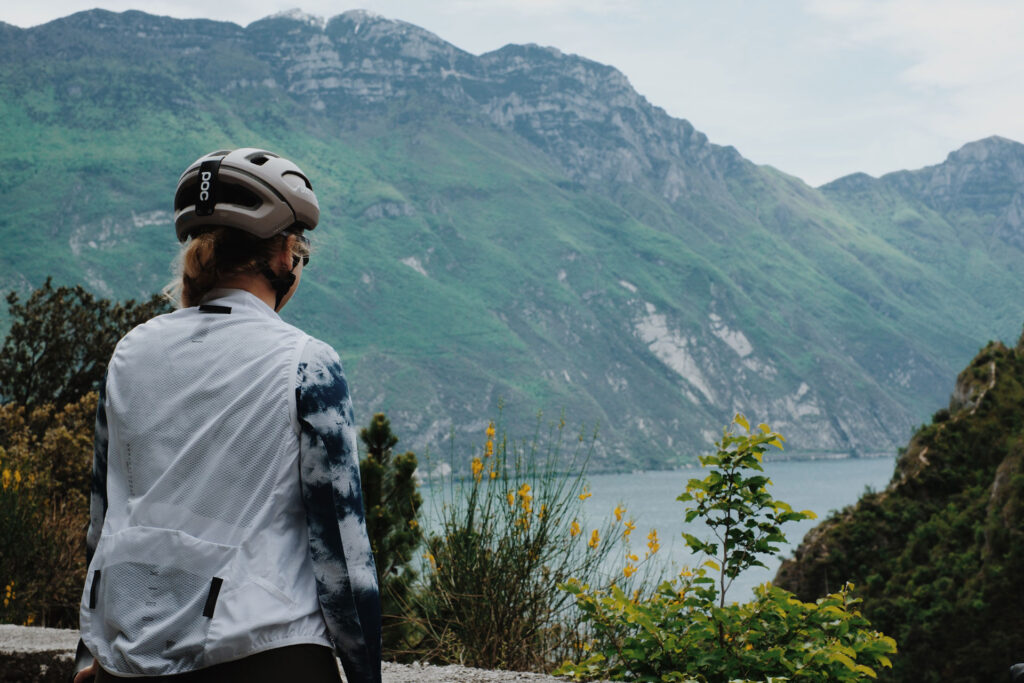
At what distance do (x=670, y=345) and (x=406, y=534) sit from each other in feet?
641

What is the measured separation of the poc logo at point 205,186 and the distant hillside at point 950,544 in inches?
377

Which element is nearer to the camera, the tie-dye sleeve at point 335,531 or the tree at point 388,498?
the tie-dye sleeve at point 335,531

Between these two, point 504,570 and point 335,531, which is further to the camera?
point 504,570

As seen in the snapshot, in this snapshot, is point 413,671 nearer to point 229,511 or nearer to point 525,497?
point 525,497

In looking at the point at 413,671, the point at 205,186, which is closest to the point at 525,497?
the point at 413,671

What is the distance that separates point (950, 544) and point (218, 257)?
447 inches

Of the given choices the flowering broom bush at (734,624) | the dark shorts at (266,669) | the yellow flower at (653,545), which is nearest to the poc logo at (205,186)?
the dark shorts at (266,669)

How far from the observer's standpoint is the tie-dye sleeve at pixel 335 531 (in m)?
1.53

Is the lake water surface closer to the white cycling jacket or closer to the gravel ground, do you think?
the gravel ground

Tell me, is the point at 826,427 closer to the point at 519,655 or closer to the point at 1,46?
the point at 1,46

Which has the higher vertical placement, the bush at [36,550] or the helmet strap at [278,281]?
the helmet strap at [278,281]

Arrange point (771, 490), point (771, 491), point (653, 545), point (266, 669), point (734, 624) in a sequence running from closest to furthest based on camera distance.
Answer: point (266, 669) → point (734, 624) → point (653, 545) → point (771, 491) → point (771, 490)

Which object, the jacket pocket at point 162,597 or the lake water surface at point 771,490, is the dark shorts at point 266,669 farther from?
the lake water surface at point 771,490

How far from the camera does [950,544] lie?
1128 centimetres
